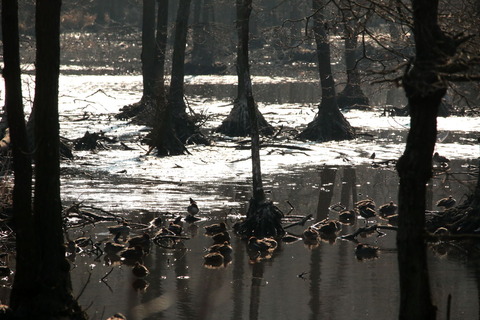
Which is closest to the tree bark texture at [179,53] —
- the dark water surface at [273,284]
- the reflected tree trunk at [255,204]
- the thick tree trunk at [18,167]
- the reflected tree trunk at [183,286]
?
the dark water surface at [273,284]

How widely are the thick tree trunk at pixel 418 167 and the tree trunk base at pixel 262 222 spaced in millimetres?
7650

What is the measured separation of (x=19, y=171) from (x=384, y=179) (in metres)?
14.5

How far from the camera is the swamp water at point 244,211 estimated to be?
12.6 m

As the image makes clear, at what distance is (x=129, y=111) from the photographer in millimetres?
37750

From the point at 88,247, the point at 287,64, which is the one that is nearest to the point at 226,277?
the point at 88,247

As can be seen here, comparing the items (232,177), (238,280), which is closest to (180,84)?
(232,177)

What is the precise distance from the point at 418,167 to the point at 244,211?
1045 cm

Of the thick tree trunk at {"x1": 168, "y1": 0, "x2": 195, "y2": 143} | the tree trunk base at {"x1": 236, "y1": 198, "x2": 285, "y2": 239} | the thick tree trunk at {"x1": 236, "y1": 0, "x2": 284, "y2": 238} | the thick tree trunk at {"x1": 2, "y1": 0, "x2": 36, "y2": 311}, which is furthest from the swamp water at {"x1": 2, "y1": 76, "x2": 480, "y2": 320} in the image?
the thick tree trunk at {"x1": 168, "y1": 0, "x2": 195, "y2": 143}

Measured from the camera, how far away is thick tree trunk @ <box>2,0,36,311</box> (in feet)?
32.5

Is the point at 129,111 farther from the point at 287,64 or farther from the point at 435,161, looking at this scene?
the point at 287,64

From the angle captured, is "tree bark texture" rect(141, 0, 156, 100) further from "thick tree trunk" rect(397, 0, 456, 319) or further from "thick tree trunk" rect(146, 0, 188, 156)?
"thick tree trunk" rect(397, 0, 456, 319)

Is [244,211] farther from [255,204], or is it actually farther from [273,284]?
[273,284]

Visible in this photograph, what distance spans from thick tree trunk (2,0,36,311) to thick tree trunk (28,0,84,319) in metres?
0.10

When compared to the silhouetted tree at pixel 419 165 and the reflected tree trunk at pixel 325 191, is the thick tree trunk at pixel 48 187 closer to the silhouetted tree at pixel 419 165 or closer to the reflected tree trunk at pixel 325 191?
the silhouetted tree at pixel 419 165
